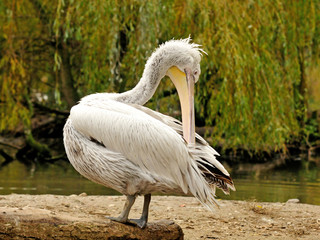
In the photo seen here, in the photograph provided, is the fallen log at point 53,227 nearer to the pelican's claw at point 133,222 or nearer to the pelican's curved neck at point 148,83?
the pelican's claw at point 133,222

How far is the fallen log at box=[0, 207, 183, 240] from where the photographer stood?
3.72m

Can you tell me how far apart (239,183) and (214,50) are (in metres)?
2.30

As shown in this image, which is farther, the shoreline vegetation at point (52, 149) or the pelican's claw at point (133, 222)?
the shoreline vegetation at point (52, 149)

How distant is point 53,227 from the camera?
3748 millimetres

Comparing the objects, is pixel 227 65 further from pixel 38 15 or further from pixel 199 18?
pixel 38 15

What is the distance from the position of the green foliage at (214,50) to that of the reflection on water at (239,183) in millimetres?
728

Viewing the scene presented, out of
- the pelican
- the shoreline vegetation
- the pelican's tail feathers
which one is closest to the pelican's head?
the pelican

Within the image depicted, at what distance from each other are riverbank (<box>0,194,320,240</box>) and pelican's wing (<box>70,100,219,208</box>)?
2.82 ft

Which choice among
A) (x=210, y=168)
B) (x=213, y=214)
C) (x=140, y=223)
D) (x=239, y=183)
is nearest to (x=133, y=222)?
(x=140, y=223)

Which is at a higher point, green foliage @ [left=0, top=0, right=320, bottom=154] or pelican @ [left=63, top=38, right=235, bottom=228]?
green foliage @ [left=0, top=0, right=320, bottom=154]

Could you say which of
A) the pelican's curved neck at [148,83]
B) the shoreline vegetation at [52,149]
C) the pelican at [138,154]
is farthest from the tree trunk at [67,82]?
the pelican at [138,154]

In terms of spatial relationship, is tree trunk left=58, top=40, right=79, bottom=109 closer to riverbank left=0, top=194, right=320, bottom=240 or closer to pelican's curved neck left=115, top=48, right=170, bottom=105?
riverbank left=0, top=194, right=320, bottom=240

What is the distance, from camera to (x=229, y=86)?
8250 millimetres

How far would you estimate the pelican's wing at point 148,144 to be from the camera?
3.87 meters
